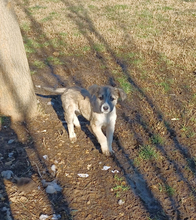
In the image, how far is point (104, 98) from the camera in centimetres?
475

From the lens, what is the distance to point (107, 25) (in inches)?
533

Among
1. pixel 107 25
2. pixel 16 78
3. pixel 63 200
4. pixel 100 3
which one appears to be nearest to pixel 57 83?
pixel 16 78

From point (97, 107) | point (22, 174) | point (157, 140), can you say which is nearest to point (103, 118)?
point (97, 107)

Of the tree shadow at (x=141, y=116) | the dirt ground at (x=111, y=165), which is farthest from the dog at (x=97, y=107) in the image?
the tree shadow at (x=141, y=116)

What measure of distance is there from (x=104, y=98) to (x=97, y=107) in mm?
228

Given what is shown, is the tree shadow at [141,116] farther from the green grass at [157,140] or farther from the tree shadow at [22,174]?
the tree shadow at [22,174]

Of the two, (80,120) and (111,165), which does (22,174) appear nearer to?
(111,165)

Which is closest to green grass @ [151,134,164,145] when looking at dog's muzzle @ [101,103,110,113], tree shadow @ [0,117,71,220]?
dog's muzzle @ [101,103,110,113]

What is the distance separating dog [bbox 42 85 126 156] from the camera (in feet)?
15.7

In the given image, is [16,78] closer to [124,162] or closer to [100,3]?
[124,162]

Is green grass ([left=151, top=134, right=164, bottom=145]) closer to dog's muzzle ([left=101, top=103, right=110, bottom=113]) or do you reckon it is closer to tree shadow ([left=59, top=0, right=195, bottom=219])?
tree shadow ([left=59, top=0, right=195, bottom=219])

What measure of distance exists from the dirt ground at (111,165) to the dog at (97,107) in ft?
0.91

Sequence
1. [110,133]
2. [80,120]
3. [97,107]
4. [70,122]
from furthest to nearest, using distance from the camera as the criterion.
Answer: [80,120] → [70,122] → [110,133] → [97,107]

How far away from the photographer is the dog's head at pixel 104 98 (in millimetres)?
4604
